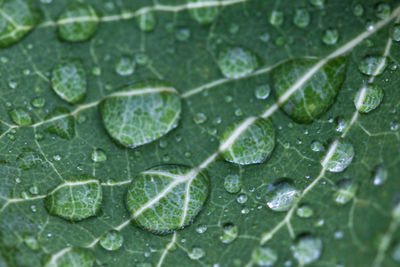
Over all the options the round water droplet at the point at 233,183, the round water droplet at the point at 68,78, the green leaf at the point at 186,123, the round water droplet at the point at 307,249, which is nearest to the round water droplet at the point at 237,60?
the green leaf at the point at 186,123

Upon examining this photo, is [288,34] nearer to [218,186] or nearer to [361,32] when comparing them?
[361,32]

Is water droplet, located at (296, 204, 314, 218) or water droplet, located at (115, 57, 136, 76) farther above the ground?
water droplet, located at (115, 57, 136, 76)

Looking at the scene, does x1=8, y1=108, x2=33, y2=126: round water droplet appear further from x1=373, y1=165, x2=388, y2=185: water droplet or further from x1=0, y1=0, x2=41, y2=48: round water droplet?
x1=373, y1=165, x2=388, y2=185: water droplet

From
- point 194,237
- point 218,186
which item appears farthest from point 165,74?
point 194,237

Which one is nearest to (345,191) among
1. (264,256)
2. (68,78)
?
(264,256)

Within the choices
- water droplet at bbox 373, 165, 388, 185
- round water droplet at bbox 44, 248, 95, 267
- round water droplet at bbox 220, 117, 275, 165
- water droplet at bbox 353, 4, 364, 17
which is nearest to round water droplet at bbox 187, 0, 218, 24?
round water droplet at bbox 220, 117, 275, 165

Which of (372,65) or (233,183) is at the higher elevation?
(372,65)

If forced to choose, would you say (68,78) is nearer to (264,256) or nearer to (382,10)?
(264,256)
